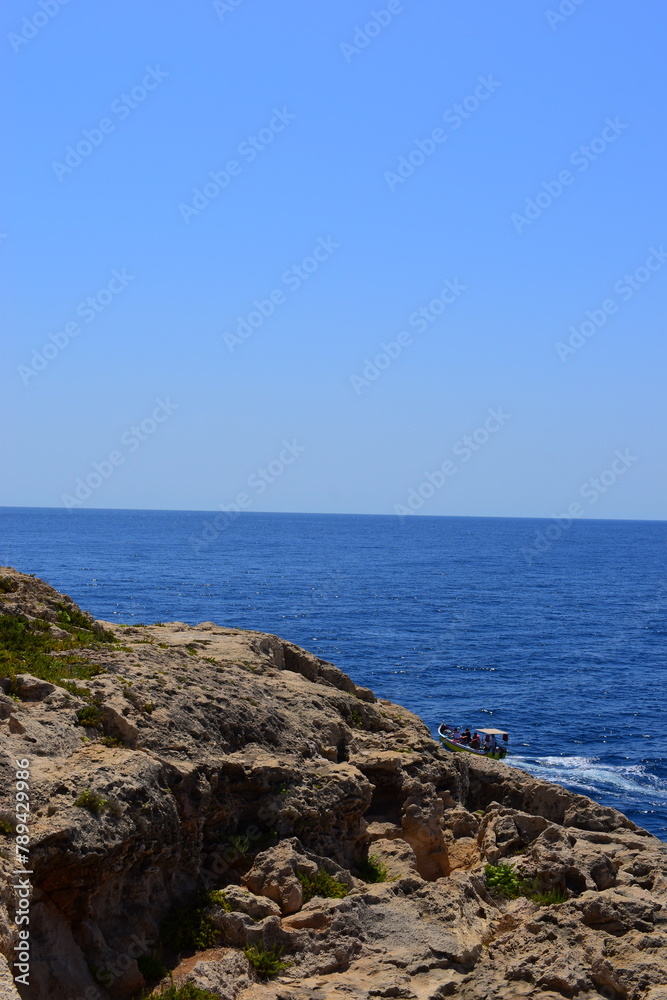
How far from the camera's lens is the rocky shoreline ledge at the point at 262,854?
16062mm

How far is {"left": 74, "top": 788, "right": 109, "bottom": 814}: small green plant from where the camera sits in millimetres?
16172

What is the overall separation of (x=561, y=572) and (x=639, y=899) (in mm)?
154156

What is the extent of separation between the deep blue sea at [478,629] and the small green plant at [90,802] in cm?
3525

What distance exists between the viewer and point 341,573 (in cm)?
15438

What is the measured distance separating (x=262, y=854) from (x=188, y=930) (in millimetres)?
2477

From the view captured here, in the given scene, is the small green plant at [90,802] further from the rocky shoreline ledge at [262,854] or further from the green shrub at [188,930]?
the green shrub at [188,930]

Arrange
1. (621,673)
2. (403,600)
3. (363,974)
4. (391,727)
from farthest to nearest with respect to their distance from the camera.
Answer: (403,600)
(621,673)
(391,727)
(363,974)

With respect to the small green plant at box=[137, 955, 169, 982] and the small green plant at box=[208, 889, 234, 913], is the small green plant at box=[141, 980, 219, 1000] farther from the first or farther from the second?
the small green plant at box=[208, 889, 234, 913]

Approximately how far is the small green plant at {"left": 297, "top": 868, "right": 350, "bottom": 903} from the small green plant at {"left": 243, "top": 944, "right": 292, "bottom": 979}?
5.37 feet

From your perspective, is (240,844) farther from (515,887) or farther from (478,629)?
(478,629)

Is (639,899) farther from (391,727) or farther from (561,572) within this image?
(561,572)

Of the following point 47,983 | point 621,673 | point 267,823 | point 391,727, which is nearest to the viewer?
point 47,983

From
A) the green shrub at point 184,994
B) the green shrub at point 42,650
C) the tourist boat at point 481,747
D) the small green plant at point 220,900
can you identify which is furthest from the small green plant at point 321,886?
the tourist boat at point 481,747

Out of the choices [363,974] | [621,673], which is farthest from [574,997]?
[621,673]
